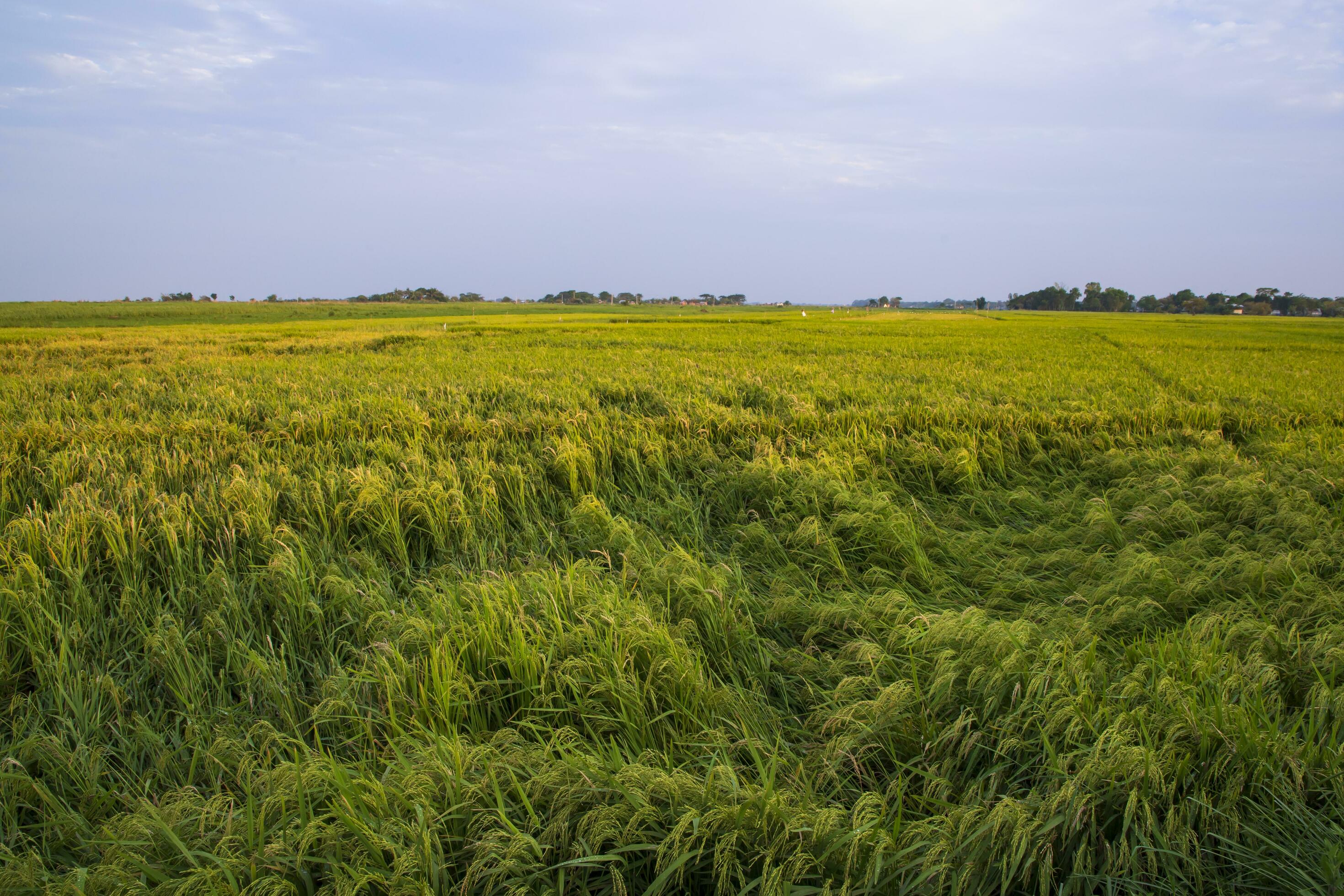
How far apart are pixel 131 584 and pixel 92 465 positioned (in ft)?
7.26

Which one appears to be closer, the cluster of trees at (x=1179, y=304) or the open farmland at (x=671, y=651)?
the open farmland at (x=671, y=651)

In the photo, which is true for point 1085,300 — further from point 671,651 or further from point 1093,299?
point 671,651

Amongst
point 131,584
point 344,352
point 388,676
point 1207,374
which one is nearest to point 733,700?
point 388,676

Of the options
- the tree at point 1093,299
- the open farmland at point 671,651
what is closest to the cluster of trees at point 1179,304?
the tree at point 1093,299

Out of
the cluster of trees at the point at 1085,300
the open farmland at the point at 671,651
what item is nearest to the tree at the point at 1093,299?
the cluster of trees at the point at 1085,300

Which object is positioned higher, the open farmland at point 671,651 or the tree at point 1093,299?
the tree at point 1093,299

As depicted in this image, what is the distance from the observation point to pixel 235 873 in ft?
5.46

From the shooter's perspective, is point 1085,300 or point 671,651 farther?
point 1085,300

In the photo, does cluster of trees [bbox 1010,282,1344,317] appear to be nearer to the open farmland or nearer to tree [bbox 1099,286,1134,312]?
tree [bbox 1099,286,1134,312]

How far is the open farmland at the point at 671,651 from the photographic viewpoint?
66.2 inches

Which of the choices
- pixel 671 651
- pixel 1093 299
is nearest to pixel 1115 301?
pixel 1093 299

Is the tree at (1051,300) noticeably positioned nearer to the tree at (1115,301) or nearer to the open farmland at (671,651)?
the tree at (1115,301)

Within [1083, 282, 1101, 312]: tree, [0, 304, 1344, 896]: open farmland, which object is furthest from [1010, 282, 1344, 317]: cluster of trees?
[0, 304, 1344, 896]: open farmland

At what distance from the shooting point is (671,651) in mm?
2490
